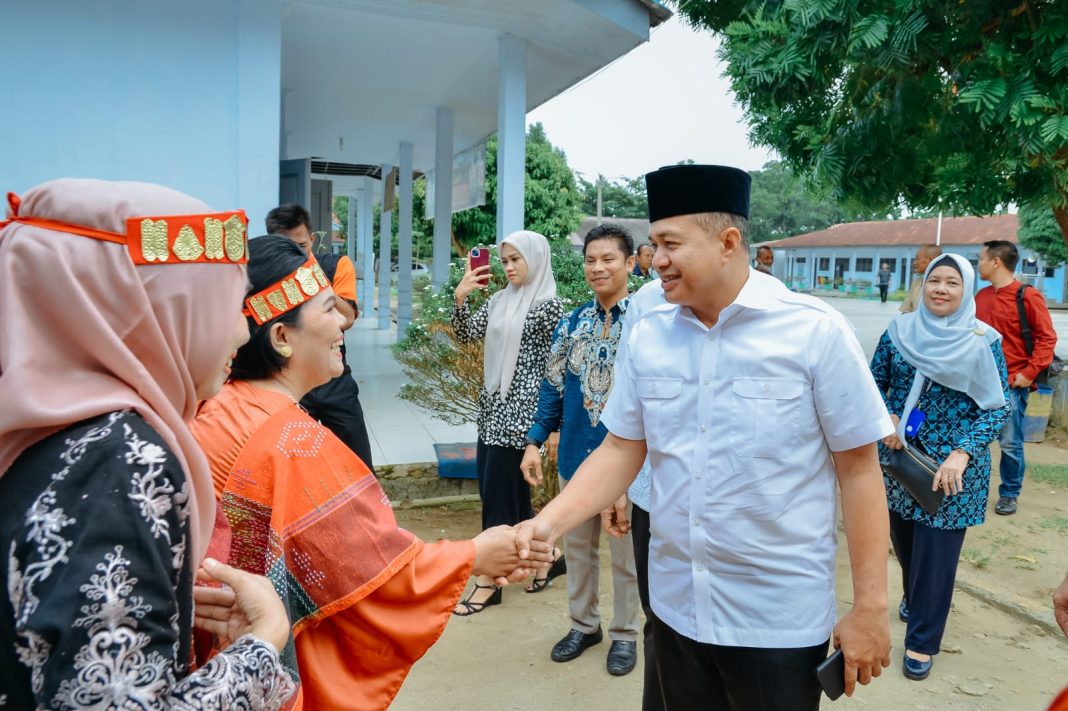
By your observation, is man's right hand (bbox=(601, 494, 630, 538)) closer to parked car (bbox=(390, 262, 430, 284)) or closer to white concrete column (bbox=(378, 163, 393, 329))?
white concrete column (bbox=(378, 163, 393, 329))

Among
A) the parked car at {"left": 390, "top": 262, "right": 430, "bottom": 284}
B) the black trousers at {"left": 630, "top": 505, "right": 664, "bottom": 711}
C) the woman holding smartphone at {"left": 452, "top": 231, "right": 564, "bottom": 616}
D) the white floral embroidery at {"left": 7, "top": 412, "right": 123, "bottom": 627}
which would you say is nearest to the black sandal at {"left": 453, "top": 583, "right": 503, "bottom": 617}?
the woman holding smartphone at {"left": 452, "top": 231, "right": 564, "bottom": 616}

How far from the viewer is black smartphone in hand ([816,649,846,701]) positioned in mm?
1906

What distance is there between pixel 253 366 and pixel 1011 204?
8.06 meters

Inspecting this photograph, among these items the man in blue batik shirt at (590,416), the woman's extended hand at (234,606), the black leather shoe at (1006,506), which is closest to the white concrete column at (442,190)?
the black leather shoe at (1006,506)

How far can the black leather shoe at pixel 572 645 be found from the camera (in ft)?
12.3

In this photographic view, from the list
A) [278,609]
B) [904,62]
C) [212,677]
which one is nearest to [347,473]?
[278,609]

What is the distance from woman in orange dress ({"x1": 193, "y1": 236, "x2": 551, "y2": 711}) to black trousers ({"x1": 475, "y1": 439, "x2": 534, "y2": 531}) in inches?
91.5

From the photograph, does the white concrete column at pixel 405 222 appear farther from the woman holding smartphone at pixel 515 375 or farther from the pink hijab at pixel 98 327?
the pink hijab at pixel 98 327

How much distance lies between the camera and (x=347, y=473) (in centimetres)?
168

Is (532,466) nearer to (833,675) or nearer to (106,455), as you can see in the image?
(833,675)

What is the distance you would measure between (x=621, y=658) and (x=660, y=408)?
192 cm

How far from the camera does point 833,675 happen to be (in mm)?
1933

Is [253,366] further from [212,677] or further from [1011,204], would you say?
[1011,204]

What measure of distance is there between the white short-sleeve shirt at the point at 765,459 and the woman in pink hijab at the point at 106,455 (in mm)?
1154
